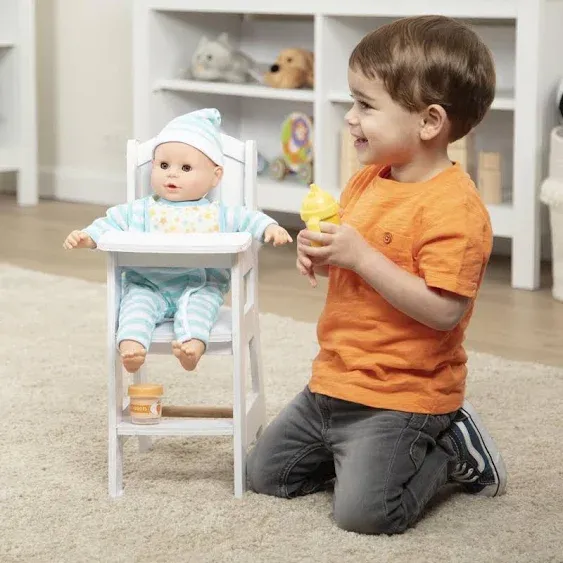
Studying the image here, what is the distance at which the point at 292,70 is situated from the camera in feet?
11.2

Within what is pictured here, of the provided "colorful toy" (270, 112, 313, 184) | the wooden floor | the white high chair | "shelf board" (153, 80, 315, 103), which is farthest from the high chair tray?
"colorful toy" (270, 112, 313, 184)

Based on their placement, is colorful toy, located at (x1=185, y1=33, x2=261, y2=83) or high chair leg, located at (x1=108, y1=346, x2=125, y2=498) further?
colorful toy, located at (x1=185, y1=33, x2=261, y2=83)

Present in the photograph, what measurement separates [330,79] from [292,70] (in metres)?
0.19

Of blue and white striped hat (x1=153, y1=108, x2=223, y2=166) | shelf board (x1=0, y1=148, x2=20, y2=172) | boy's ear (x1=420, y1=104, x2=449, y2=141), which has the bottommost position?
shelf board (x1=0, y1=148, x2=20, y2=172)

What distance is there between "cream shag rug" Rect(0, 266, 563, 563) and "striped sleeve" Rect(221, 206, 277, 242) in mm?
363

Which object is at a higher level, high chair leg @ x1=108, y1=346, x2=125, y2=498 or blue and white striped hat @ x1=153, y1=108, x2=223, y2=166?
blue and white striped hat @ x1=153, y1=108, x2=223, y2=166

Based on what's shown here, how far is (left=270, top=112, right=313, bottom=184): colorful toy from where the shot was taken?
346cm

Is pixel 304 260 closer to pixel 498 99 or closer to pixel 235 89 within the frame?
pixel 498 99

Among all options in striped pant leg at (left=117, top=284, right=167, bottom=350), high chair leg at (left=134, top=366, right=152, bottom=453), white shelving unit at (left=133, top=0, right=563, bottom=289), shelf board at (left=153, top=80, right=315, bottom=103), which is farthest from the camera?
shelf board at (left=153, top=80, right=315, bottom=103)

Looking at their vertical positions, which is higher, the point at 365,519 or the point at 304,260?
the point at 304,260

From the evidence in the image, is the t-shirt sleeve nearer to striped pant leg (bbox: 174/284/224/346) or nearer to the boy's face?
the boy's face

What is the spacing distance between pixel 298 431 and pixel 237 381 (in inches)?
4.5

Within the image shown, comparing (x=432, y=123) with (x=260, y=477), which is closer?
(x=432, y=123)

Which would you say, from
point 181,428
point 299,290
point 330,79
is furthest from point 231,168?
point 330,79
